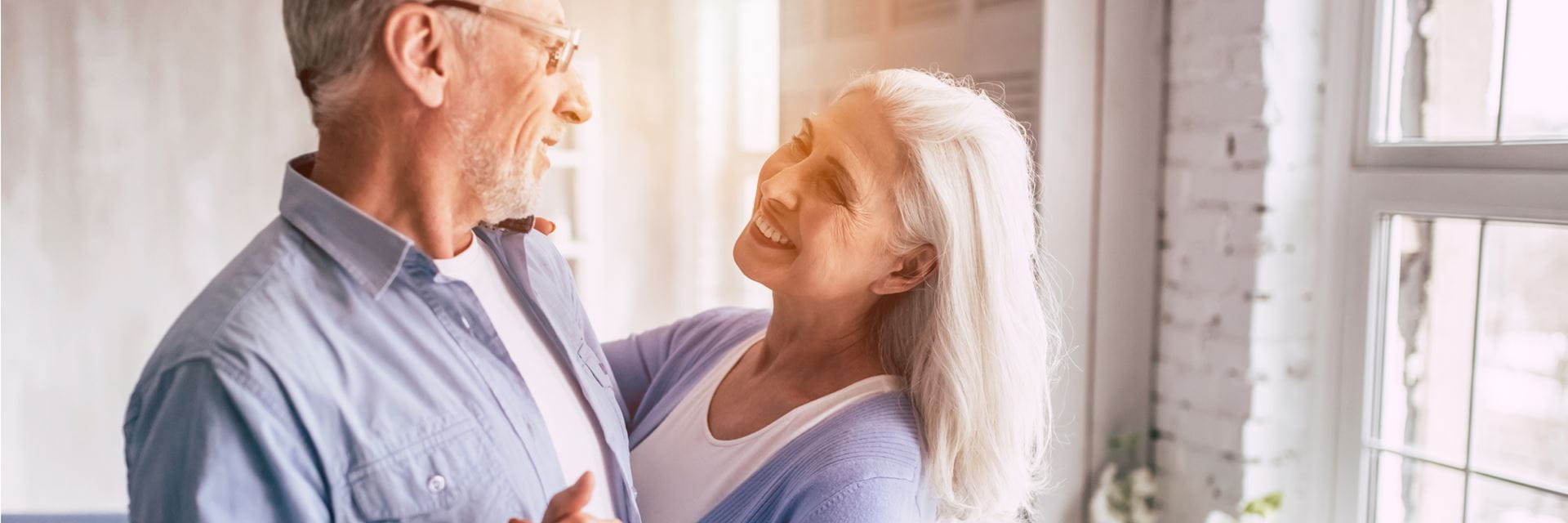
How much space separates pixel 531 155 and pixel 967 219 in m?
0.56

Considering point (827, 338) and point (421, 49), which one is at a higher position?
point (421, 49)

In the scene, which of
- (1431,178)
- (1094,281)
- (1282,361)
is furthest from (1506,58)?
(1094,281)

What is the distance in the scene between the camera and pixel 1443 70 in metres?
2.05

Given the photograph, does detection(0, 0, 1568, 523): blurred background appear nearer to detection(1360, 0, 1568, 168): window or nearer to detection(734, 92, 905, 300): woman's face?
detection(1360, 0, 1568, 168): window

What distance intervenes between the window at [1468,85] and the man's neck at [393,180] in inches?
71.2

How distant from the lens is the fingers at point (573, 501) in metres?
1.00

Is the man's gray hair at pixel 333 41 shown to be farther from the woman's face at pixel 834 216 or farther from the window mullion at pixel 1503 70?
the window mullion at pixel 1503 70

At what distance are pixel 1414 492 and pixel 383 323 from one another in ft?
6.67

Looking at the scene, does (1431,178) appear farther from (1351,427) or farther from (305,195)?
(305,195)

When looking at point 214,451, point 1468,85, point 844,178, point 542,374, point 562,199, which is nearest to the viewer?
point 214,451

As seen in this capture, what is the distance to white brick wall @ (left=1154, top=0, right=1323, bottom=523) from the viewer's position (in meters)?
2.18

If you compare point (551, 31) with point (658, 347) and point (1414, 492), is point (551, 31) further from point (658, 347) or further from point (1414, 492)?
point (1414, 492)

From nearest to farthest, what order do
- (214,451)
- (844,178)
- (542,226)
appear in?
(214,451) < (844,178) < (542,226)

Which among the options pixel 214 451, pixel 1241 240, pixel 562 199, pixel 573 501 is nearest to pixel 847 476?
pixel 573 501
